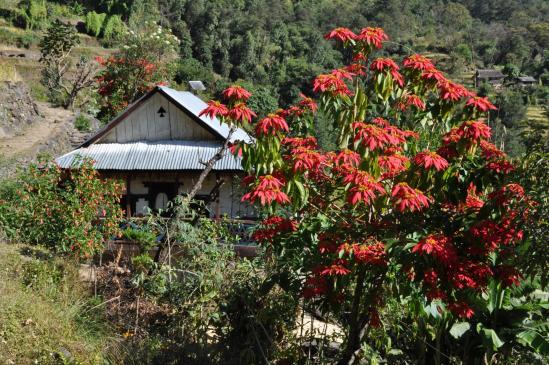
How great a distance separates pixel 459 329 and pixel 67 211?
5.48m

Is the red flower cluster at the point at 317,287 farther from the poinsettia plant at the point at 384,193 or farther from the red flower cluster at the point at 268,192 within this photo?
the red flower cluster at the point at 268,192

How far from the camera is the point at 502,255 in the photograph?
11.4ft

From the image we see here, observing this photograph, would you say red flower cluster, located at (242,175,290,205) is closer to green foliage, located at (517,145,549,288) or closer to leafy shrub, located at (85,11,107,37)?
green foliage, located at (517,145,549,288)

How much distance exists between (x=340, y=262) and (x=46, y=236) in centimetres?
546

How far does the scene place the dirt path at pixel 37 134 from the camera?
14.6 metres

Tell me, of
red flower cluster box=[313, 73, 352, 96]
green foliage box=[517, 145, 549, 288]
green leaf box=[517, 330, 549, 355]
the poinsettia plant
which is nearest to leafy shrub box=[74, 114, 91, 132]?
the poinsettia plant

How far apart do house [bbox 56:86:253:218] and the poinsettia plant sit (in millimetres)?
6798

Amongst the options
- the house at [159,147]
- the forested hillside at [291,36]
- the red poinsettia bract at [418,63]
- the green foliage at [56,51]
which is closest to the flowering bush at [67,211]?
the house at [159,147]

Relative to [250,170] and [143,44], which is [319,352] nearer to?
[250,170]

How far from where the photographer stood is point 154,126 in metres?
12.0

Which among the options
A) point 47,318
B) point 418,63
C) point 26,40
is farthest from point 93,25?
point 418,63

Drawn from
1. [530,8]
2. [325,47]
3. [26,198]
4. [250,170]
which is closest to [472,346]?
[250,170]

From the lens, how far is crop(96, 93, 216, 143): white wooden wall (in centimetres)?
1185

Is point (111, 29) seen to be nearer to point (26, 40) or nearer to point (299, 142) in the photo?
point (26, 40)
